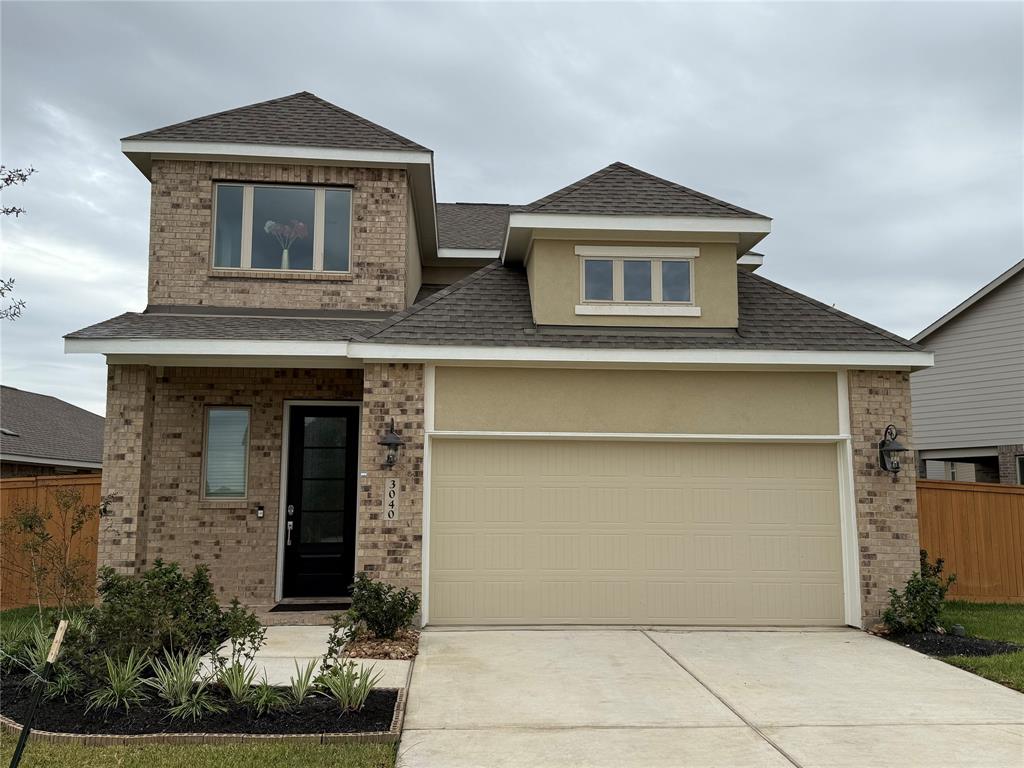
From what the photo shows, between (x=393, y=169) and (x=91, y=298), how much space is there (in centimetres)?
839

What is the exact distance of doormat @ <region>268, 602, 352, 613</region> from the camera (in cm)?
966

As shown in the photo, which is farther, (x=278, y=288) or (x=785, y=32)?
(x=785, y=32)

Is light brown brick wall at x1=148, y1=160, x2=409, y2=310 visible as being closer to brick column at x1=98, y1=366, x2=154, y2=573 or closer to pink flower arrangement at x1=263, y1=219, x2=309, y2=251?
pink flower arrangement at x1=263, y1=219, x2=309, y2=251

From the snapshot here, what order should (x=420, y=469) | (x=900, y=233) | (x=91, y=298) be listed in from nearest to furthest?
(x=420, y=469), (x=91, y=298), (x=900, y=233)

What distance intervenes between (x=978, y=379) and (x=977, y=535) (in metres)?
6.87

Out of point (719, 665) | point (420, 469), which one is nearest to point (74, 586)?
point (420, 469)

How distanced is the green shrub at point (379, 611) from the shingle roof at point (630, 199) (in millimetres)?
4865

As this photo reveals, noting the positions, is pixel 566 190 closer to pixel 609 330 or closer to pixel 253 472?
pixel 609 330

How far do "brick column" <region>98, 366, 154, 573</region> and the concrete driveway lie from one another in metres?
3.84

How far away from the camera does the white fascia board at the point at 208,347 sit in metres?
8.73

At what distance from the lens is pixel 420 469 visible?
358 inches

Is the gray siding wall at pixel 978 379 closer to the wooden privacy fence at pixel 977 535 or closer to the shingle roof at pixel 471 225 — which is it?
the wooden privacy fence at pixel 977 535

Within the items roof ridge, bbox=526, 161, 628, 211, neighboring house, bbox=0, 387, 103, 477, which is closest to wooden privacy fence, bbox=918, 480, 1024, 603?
roof ridge, bbox=526, 161, 628, 211

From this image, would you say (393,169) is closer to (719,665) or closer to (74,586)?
(74,586)
